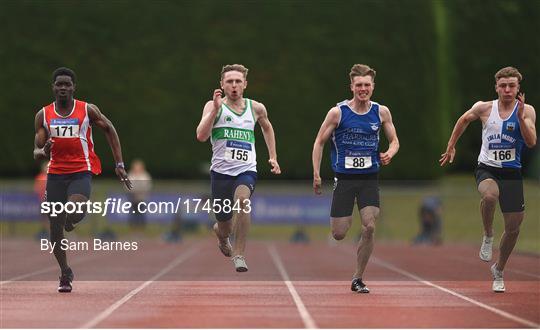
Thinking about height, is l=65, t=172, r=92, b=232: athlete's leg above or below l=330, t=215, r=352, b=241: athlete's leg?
above

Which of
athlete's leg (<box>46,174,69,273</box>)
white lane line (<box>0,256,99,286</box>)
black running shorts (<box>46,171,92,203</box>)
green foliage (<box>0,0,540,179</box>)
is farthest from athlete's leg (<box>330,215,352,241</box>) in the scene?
green foliage (<box>0,0,540,179</box>)

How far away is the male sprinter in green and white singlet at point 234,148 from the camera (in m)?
10.9

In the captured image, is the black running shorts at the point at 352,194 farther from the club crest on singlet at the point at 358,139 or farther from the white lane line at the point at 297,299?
the white lane line at the point at 297,299

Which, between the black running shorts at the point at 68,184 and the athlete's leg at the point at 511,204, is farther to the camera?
the athlete's leg at the point at 511,204

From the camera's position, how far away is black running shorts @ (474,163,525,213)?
12125 mm

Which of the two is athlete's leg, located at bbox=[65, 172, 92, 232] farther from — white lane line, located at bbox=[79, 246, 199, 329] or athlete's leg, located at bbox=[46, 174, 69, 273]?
white lane line, located at bbox=[79, 246, 199, 329]

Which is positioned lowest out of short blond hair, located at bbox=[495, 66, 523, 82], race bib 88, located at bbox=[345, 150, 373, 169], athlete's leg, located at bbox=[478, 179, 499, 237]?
athlete's leg, located at bbox=[478, 179, 499, 237]

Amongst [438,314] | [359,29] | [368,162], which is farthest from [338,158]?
[359,29]

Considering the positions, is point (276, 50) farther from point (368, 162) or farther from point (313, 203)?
point (368, 162)

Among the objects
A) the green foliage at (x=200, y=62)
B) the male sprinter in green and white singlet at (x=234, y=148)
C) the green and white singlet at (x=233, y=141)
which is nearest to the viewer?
the male sprinter in green and white singlet at (x=234, y=148)

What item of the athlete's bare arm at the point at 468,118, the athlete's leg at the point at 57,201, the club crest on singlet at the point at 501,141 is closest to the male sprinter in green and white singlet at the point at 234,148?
the athlete's leg at the point at 57,201

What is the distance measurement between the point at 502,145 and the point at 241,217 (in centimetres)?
275

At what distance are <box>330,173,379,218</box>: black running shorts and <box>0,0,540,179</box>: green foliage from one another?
1642 centimetres

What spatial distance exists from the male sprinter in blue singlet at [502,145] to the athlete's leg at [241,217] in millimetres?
1997
